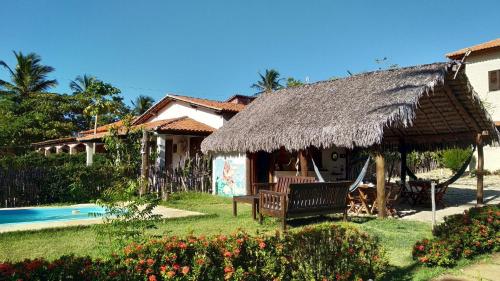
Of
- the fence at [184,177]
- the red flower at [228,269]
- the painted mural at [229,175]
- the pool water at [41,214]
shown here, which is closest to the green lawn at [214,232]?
the red flower at [228,269]

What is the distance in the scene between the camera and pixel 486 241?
6.10m

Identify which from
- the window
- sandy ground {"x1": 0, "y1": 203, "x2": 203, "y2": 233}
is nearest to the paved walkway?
sandy ground {"x1": 0, "y1": 203, "x2": 203, "y2": 233}

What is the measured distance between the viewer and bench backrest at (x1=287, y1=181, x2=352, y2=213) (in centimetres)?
837

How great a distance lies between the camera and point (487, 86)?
23.4 meters

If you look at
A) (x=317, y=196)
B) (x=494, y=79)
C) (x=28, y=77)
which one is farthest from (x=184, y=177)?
(x=28, y=77)

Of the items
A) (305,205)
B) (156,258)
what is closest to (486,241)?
(305,205)

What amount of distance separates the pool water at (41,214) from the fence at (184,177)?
11.3 ft

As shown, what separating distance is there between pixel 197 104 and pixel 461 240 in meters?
16.1

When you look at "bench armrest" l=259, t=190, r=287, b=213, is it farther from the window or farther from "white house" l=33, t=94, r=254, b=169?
the window

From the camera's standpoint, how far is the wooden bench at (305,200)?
8289 millimetres

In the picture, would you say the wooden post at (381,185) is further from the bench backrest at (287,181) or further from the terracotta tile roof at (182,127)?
the terracotta tile roof at (182,127)

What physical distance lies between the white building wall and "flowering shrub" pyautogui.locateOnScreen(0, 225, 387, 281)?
878 inches

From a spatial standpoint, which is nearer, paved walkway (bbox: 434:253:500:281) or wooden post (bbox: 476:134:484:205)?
paved walkway (bbox: 434:253:500:281)

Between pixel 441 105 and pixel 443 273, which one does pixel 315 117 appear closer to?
pixel 441 105
